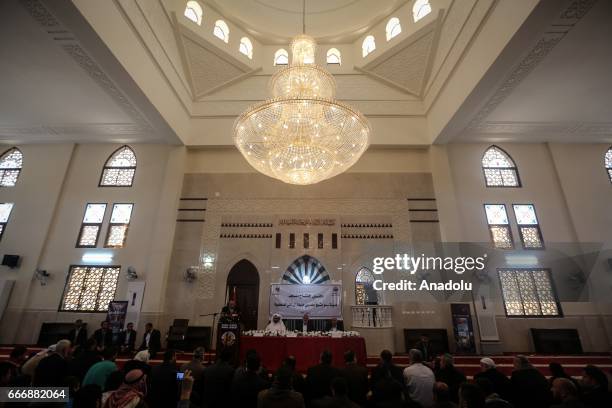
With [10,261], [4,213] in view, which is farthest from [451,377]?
[4,213]

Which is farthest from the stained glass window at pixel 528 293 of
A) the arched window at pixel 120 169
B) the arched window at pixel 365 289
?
the arched window at pixel 120 169

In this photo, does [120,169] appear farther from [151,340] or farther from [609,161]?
[609,161]

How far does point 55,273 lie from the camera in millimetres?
8047

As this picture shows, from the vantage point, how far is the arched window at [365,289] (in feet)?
25.6

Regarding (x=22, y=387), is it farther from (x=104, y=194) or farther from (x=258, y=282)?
(x=104, y=194)

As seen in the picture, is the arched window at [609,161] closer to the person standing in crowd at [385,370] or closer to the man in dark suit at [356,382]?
the person standing in crowd at [385,370]

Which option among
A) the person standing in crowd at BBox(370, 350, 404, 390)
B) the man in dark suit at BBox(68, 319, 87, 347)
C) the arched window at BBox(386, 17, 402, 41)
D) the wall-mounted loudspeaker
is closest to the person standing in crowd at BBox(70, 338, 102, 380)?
the person standing in crowd at BBox(370, 350, 404, 390)

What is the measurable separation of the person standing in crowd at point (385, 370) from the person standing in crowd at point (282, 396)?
1.01m

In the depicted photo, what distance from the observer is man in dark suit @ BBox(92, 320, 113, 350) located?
6436 mm

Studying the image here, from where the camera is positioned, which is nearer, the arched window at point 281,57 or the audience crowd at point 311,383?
the audience crowd at point 311,383

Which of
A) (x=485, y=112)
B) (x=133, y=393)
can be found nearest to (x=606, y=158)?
(x=485, y=112)

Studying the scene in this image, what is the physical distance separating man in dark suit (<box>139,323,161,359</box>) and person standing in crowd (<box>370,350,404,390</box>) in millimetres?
5114

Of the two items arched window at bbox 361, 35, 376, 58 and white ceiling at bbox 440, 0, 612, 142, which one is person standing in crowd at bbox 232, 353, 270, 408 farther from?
arched window at bbox 361, 35, 376, 58

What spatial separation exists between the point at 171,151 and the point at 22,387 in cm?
738
